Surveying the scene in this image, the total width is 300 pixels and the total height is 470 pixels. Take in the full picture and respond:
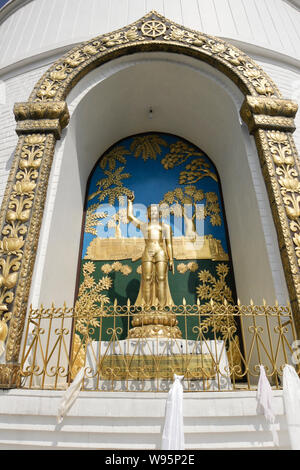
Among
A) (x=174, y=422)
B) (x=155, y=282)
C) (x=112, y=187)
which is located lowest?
(x=174, y=422)

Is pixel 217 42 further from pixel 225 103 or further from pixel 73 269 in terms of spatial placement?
pixel 73 269

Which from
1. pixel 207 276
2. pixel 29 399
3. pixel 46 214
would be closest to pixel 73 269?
pixel 46 214

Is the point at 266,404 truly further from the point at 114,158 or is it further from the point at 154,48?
the point at 154,48

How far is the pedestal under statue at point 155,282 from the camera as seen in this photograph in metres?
3.72

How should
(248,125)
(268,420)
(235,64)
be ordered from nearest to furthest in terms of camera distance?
(268,420) → (248,125) → (235,64)

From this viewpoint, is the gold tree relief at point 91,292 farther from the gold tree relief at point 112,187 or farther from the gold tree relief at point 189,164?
the gold tree relief at point 189,164

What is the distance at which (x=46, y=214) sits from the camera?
13.0 feet

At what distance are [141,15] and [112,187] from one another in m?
3.49

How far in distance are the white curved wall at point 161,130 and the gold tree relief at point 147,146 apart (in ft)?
0.66

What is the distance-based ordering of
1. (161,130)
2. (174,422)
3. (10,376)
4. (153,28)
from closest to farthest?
(174,422), (10,376), (153,28), (161,130)

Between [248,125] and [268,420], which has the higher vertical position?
[248,125]

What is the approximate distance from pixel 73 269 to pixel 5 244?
1543 millimetres

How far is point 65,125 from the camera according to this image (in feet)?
14.8

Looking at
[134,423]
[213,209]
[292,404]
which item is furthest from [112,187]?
[292,404]
